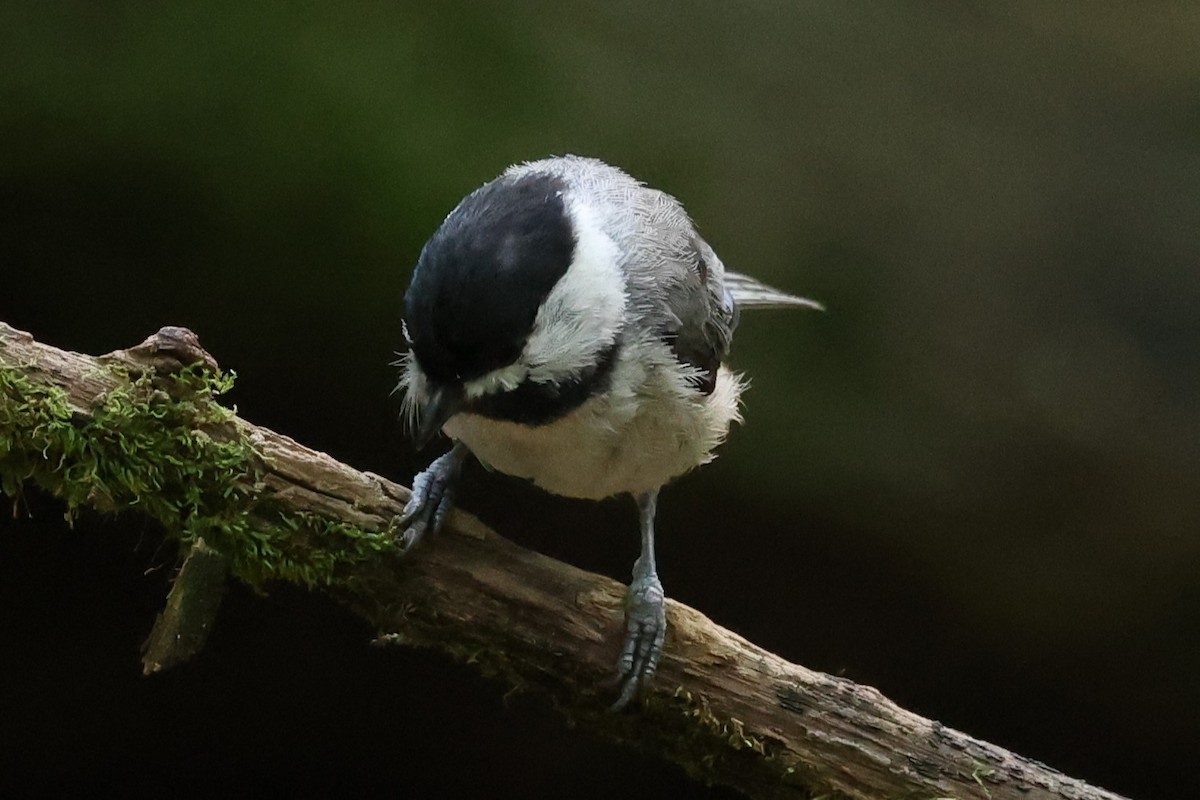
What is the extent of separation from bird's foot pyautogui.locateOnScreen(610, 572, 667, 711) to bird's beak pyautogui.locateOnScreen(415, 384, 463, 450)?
54 centimetres

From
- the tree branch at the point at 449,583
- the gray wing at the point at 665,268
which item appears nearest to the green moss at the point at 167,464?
the tree branch at the point at 449,583

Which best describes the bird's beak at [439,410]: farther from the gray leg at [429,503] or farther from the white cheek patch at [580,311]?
the gray leg at [429,503]

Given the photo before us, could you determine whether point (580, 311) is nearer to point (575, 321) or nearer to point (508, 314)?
point (575, 321)

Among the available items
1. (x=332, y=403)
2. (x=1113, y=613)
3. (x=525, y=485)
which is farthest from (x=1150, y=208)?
(x=332, y=403)

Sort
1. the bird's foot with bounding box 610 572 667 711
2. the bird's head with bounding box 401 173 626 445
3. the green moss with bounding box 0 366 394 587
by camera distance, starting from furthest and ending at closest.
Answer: the bird's foot with bounding box 610 572 667 711
the green moss with bounding box 0 366 394 587
the bird's head with bounding box 401 173 626 445

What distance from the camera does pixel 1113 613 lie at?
8.82 feet

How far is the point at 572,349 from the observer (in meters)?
1.43

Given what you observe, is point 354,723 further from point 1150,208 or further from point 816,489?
point 1150,208

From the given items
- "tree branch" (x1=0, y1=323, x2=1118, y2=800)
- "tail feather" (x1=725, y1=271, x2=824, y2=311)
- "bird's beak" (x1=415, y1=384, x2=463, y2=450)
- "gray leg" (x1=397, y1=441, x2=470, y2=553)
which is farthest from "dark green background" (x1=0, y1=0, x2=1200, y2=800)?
"bird's beak" (x1=415, y1=384, x2=463, y2=450)

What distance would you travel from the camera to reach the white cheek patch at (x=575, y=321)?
1374 mm

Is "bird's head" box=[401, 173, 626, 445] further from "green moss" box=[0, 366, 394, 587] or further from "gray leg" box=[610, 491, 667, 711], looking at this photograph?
"gray leg" box=[610, 491, 667, 711]

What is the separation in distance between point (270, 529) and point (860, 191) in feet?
6.39

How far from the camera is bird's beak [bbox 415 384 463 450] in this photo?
1381 millimetres

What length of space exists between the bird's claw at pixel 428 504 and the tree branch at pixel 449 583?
2 cm
